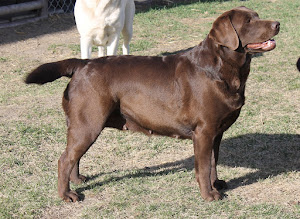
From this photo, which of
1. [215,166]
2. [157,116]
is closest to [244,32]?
[157,116]

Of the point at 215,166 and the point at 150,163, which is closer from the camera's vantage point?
the point at 215,166

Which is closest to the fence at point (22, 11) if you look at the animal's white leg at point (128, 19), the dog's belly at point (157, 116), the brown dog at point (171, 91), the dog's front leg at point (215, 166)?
the animal's white leg at point (128, 19)

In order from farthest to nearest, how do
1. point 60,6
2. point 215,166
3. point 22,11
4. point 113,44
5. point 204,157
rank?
1. point 60,6
2. point 22,11
3. point 113,44
4. point 215,166
5. point 204,157

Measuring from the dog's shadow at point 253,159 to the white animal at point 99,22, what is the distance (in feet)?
7.98

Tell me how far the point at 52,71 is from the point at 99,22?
285cm

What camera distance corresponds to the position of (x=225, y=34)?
3.96 m

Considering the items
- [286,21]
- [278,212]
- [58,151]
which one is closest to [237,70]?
[278,212]

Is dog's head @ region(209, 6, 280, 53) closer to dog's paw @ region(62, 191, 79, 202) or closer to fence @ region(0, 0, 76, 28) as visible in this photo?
dog's paw @ region(62, 191, 79, 202)

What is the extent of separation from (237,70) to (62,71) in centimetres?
141

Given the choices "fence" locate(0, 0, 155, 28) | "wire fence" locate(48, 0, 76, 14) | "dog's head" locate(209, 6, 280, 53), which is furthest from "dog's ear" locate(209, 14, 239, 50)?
"wire fence" locate(48, 0, 76, 14)

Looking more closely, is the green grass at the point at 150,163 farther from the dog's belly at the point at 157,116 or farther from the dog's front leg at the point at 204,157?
the dog's belly at the point at 157,116

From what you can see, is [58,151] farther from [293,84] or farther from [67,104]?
[293,84]

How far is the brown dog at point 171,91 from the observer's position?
407 cm

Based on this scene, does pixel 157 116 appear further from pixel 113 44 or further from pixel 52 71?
pixel 113 44
